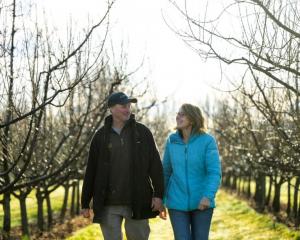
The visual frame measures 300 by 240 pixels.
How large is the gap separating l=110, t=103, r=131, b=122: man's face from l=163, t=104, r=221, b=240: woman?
1.77 ft

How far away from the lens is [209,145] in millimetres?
5605

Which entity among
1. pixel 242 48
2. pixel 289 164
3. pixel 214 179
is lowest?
pixel 289 164

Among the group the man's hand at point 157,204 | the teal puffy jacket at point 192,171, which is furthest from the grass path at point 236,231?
the teal puffy jacket at point 192,171

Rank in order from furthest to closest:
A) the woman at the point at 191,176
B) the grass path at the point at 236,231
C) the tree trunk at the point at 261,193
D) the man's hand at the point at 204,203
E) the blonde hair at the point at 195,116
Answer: the tree trunk at the point at 261,193
the grass path at the point at 236,231
the blonde hair at the point at 195,116
the woman at the point at 191,176
the man's hand at the point at 204,203

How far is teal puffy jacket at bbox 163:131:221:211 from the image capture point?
5516 mm

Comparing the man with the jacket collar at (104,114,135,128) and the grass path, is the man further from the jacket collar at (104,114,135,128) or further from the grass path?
the grass path

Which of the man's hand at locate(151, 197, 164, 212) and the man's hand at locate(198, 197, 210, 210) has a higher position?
the man's hand at locate(198, 197, 210, 210)

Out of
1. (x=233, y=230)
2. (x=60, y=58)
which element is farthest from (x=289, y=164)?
(x=60, y=58)

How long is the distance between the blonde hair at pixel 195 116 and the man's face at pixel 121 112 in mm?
578

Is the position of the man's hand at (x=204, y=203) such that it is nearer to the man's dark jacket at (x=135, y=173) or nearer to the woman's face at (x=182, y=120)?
the man's dark jacket at (x=135, y=173)

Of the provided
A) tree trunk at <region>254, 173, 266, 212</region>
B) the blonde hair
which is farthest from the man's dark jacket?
tree trunk at <region>254, 173, 266, 212</region>

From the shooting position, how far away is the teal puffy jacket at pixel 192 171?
5.52 meters

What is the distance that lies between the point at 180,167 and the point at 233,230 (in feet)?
32.5

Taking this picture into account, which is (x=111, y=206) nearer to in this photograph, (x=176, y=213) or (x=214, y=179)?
(x=176, y=213)
